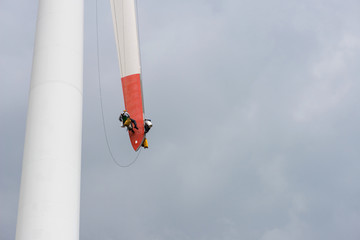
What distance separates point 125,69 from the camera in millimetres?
33688

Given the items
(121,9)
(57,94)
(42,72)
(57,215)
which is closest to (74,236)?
(57,215)

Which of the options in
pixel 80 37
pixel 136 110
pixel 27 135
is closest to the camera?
pixel 27 135

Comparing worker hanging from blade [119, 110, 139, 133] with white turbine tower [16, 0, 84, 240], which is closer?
white turbine tower [16, 0, 84, 240]

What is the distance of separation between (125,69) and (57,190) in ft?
43.7

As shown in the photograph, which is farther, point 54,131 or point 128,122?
point 128,122

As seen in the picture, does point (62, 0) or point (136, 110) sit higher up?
point (62, 0)

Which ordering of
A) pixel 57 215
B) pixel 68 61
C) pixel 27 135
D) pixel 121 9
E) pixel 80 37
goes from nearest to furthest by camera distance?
pixel 57 215 → pixel 27 135 → pixel 68 61 → pixel 80 37 → pixel 121 9

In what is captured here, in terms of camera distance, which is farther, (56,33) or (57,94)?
(56,33)

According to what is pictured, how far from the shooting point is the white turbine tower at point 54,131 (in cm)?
2184

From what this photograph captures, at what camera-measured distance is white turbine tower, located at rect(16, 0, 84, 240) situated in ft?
71.7

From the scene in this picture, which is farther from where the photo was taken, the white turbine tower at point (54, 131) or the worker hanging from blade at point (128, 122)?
the worker hanging from blade at point (128, 122)

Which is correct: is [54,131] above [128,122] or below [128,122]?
below

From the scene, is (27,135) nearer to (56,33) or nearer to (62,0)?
(56,33)

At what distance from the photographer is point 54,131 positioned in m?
23.8
